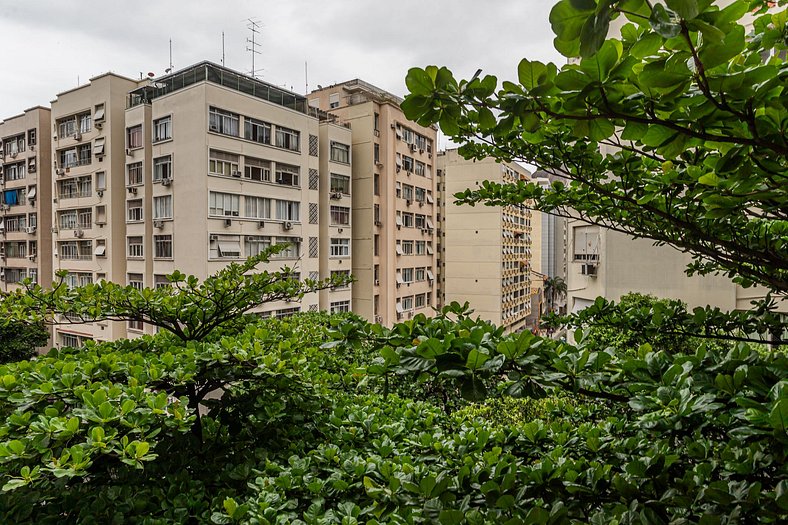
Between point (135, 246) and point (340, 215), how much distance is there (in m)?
6.99

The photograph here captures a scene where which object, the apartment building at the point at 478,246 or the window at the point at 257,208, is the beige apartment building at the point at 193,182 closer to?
the window at the point at 257,208

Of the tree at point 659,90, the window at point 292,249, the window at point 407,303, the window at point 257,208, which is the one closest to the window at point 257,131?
the window at point 257,208

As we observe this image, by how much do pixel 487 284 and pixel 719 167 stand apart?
23464 millimetres

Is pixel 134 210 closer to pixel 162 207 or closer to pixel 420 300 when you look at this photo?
pixel 162 207

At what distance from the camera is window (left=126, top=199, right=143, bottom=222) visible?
14926mm

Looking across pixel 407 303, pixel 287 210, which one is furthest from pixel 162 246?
pixel 407 303

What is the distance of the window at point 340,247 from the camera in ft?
56.2

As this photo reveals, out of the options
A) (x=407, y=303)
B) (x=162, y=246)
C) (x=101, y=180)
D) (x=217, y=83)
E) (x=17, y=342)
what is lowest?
(x=17, y=342)

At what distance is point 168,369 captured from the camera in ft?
7.77

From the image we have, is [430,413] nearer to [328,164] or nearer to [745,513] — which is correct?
[745,513]

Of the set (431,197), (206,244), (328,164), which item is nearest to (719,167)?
(206,244)

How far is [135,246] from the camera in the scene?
50.0 ft

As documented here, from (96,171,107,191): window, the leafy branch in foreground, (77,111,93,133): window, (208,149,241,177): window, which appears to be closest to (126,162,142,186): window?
(96,171,107,191): window

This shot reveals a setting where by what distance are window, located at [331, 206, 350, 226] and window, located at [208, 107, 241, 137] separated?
14.9 feet
